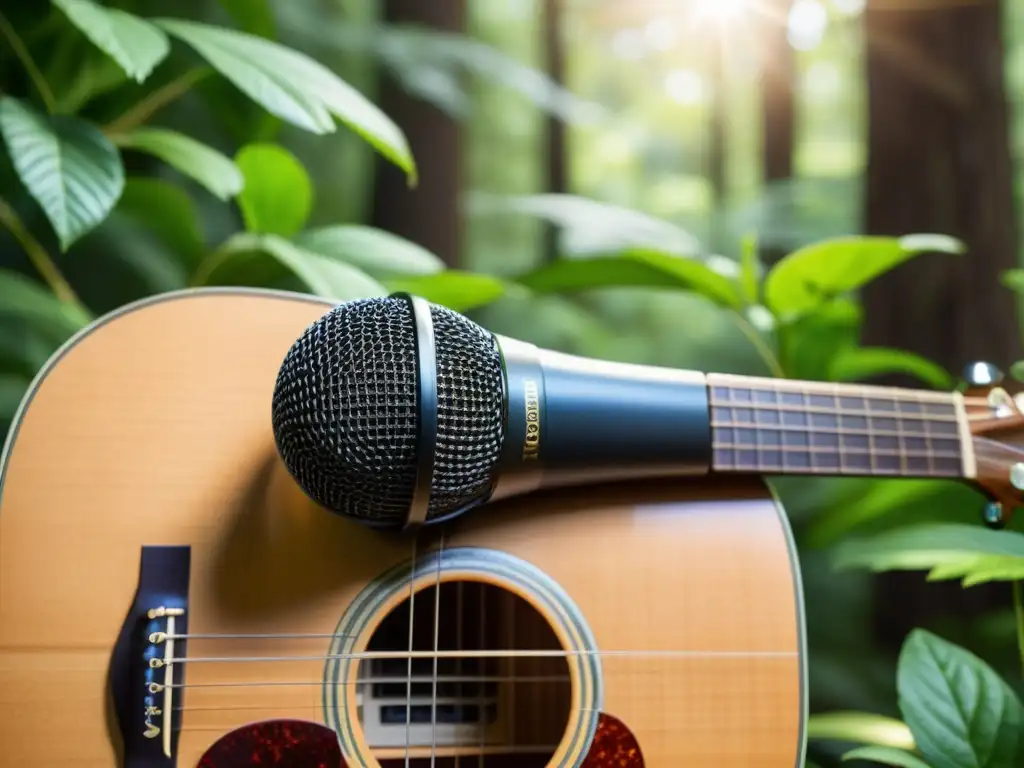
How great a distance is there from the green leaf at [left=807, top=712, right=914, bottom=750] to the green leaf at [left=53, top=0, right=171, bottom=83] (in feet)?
3.16

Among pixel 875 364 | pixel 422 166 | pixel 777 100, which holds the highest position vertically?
pixel 777 100

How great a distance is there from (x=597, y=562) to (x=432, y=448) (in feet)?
0.73

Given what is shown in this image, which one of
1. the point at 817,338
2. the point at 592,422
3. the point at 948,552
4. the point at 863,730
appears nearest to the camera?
the point at 592,422

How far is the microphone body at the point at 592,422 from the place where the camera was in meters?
0.66

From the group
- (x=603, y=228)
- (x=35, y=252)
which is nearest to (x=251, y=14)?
(x=35, y=252)

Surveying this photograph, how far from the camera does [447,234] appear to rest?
1204 mm

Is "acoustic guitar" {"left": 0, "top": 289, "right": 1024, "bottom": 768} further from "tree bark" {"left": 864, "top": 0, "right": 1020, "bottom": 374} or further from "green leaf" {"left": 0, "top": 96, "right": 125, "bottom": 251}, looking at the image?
"tree bark" {"left": 864, "top": 0, "right": 1020, "bottom": 374}

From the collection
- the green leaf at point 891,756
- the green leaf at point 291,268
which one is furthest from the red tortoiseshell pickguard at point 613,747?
the green leaf at point 291,268

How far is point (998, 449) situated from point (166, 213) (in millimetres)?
964

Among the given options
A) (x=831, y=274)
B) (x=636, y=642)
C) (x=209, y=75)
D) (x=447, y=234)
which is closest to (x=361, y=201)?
(x=447, y=234)

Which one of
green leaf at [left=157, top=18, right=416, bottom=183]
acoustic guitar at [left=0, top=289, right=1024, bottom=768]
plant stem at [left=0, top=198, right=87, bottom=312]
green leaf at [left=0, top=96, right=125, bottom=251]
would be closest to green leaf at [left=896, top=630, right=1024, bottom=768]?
acoustic guitar at [left=0, top=289, right=1024, bottom=768]

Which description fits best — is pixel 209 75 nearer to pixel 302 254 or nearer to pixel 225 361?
pixel 302 254

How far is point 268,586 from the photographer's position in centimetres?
65

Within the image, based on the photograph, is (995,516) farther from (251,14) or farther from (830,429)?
(251,14)
